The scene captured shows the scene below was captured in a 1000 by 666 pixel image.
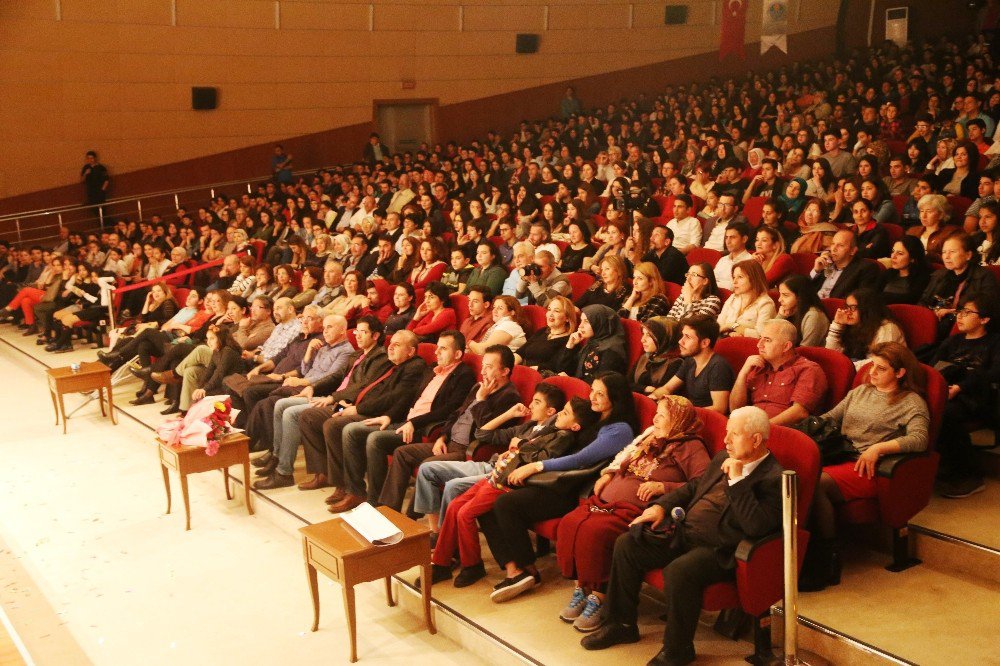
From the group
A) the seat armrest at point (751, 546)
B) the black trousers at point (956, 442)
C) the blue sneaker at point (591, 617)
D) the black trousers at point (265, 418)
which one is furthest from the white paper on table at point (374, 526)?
the black trousers at point (956, 442)

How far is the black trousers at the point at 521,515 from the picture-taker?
3.21 meters

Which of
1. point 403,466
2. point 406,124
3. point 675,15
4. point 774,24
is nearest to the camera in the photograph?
point 403,466

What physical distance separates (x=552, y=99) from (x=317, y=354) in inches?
352

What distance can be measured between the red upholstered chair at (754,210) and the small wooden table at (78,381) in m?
4.12

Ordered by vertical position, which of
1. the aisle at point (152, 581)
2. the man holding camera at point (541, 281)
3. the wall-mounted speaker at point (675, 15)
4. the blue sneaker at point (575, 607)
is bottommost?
the aisle at point (152, 581)

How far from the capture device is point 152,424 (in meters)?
A: 5.66

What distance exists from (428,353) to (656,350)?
3.87 feet

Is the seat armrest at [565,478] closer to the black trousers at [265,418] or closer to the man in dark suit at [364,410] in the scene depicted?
the man in dark suit at [364,410]

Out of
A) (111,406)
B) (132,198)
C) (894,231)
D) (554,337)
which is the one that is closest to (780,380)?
(554,337)

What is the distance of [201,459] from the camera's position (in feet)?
13.8

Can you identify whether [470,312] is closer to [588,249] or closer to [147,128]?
[588,249]

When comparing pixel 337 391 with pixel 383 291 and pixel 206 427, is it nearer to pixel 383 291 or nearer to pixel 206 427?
pixel 206 427

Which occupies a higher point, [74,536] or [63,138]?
[63,138]

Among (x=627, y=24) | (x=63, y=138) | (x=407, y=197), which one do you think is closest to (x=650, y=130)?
(x=407, y=197)
